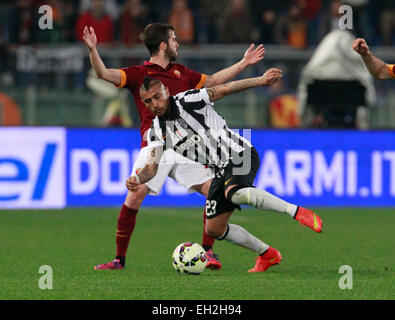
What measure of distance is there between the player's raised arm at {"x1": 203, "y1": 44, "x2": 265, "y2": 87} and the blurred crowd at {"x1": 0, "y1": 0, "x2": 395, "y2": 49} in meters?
8.51

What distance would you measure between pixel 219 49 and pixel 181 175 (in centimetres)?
912

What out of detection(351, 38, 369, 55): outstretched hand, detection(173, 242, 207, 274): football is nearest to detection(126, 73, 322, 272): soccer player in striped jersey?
detection(173, 242, 207, 274): football

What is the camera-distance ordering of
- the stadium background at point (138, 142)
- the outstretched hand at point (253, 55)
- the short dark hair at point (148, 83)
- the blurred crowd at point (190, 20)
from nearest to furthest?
the short dark hair at point (148, 83) → the outstretched hand at point (253, 55) → the stadium background at point (138, 142) → the blurred crowd at point (190, 20)

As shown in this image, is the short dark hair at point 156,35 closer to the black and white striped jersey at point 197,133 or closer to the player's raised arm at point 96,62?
the player's raised arm at point 96,62

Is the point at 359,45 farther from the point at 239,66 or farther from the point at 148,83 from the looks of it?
the point at 148,83

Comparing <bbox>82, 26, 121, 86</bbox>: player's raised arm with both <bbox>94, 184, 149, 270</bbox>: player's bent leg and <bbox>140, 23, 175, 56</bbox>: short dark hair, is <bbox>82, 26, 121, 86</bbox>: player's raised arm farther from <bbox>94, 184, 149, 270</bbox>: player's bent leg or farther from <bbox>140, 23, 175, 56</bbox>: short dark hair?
<bbox>94, 184, 149, 270</bbox>: player's bent leg

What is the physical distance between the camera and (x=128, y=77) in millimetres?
9047

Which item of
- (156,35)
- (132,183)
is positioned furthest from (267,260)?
(156,35)

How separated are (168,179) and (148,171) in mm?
7018

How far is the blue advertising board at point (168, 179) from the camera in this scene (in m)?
15.0

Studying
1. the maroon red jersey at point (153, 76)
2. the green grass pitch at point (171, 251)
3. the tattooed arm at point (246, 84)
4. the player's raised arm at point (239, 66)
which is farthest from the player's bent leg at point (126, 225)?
the tattooed arm at point (246, 84)

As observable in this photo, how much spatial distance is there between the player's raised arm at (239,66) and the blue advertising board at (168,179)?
5620 mm

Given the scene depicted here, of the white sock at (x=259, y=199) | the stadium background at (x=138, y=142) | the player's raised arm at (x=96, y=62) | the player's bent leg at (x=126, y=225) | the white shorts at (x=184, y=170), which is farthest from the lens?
the stadium background at (x=138, y=142)

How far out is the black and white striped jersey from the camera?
8484 mm
